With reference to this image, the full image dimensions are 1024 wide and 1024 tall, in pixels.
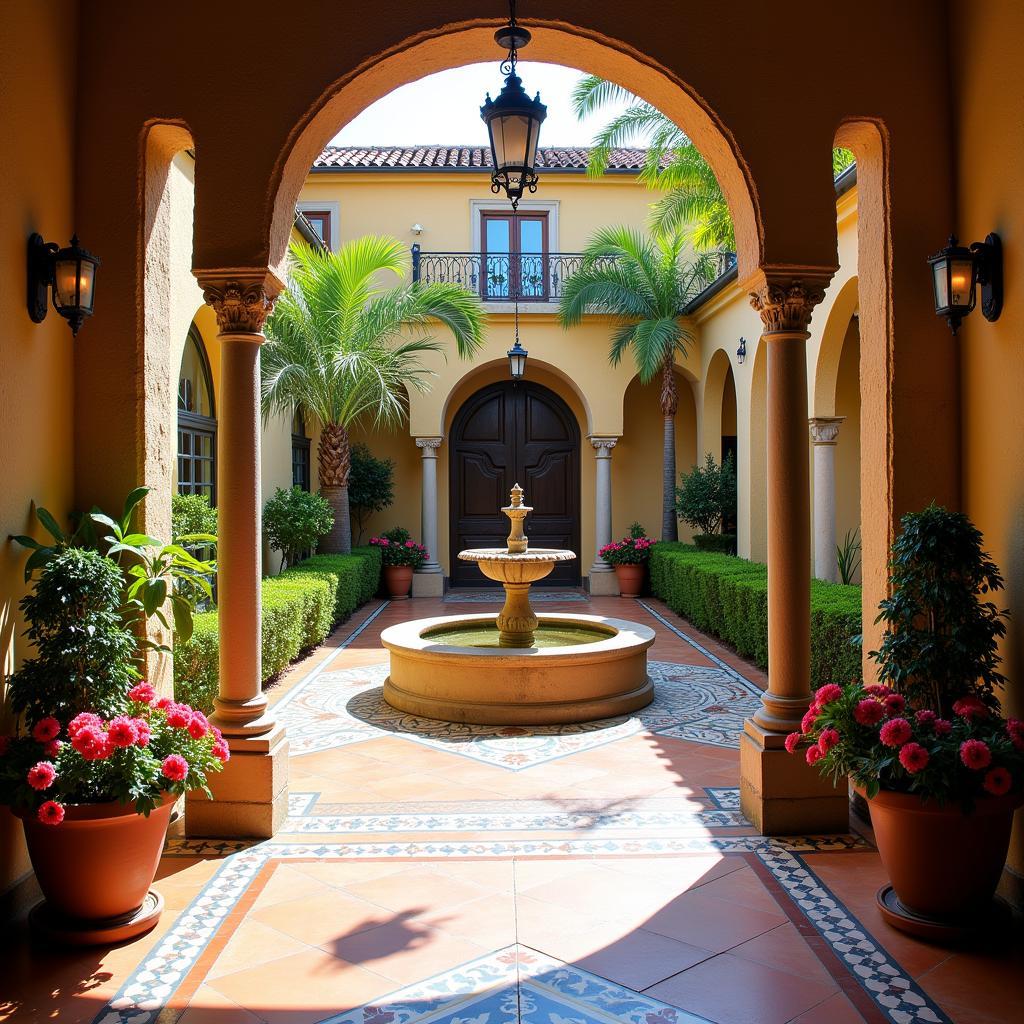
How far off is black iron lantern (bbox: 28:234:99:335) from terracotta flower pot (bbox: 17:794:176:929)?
213 centimetres

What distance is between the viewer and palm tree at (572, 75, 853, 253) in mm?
11000

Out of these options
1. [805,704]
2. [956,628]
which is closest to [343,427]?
[805,704]

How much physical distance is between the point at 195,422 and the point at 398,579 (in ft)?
22.7

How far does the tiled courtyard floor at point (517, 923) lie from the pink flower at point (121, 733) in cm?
83

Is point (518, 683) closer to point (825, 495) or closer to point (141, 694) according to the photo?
point (141, 694)

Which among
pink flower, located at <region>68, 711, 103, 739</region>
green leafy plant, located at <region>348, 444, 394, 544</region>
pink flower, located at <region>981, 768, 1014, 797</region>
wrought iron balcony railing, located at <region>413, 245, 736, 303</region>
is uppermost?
wrought iron balcony railing, located at <region>413, 245, 736, 303</region>

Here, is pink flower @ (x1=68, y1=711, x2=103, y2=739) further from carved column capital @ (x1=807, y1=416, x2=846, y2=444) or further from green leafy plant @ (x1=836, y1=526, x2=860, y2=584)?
carved column capital @ (x1=807, y1=416, x2=846, y2=444)

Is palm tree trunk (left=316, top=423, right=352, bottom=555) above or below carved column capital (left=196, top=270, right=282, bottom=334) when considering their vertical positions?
below

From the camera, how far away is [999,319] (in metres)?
4.25

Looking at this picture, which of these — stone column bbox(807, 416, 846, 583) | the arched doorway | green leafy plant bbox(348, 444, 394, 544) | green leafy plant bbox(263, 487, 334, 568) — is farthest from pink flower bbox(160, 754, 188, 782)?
the arched doorway

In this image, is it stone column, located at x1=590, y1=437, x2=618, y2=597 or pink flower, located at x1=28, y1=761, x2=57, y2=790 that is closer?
pink flower, located at x1=28, y1=761, x2=57, y2=790

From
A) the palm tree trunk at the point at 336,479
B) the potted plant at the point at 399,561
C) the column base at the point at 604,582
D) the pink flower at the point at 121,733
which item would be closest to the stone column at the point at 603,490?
the column base at the point at 604,582

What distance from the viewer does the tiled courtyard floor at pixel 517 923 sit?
322cm

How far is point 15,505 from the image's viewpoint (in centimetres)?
407
